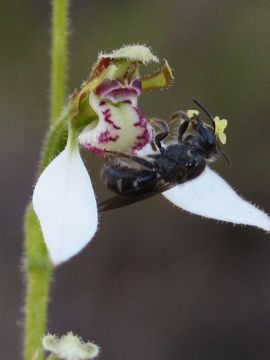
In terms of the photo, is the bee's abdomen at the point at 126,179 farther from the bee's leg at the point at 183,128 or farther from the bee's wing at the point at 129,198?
the bee's leg at the point at 183,128

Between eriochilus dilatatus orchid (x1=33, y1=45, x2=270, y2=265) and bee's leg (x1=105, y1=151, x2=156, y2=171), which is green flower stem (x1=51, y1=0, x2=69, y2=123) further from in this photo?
bee's leg (x1=105, y1=151, x2=156, y2=171)

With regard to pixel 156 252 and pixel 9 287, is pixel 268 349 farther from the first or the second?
pixel 9 287

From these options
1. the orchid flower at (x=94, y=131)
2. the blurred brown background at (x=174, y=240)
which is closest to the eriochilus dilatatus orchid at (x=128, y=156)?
the orchid flower at (x=94, y=131)

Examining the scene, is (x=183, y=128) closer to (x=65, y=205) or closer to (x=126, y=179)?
(x=126, y=179)

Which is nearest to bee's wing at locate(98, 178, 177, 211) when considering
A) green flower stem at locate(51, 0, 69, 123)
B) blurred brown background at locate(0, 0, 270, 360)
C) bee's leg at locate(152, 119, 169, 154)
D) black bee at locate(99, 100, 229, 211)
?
black bee at locate(99, 100, 229, 211)

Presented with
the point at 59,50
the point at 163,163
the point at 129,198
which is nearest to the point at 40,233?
the point at 129,198
